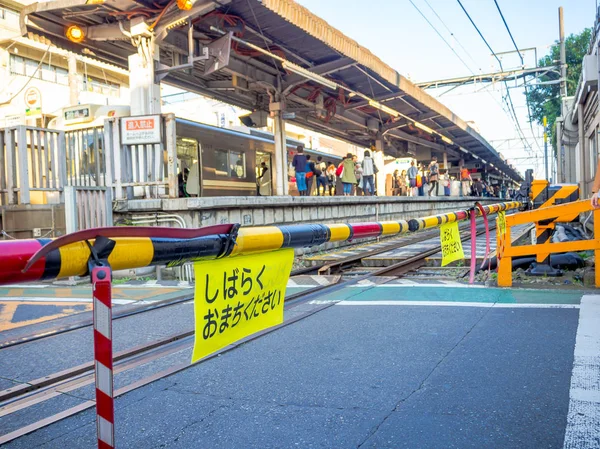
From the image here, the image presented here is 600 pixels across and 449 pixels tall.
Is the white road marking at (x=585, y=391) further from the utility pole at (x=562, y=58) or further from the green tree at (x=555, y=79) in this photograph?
the green tree at (x=555, y=79)

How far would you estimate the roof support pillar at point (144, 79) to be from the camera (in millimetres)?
10469

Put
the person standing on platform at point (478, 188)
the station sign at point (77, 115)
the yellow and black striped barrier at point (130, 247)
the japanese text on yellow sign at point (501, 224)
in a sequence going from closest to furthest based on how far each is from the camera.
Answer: the yellow and black striped barrier at point (130, 247) → the japanese text on yellow sign at point (501, 224) → the station sign at point (77, 115) → the person standing on platform at point (478, 188)

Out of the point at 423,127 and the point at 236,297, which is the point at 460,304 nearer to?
the point at 236,297

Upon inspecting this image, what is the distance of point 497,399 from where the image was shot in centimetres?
314

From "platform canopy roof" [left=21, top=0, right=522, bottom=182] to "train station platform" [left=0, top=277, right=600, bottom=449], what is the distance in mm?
6778

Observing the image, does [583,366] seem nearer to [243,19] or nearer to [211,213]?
[211,213]

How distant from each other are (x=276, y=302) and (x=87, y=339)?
126 inches

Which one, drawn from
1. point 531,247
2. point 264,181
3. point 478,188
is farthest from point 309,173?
point 478,188

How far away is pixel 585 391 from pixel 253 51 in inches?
436

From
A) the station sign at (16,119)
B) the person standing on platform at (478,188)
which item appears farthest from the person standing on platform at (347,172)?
the person standing on platform at (478,188)

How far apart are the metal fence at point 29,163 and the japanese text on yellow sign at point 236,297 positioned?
836 cm

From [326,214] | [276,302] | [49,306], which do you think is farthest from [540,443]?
[326,214]

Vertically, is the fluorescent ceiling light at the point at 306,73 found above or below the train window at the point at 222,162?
above

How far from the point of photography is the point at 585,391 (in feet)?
10.4
